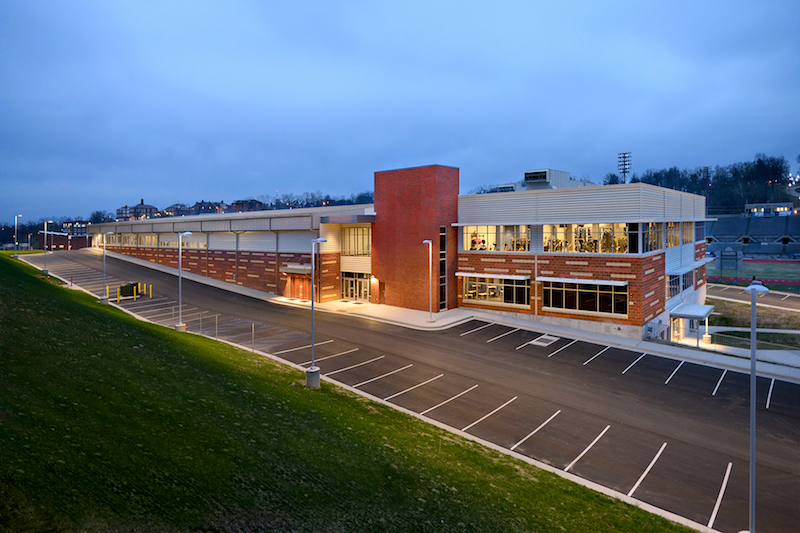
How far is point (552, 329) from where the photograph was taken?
32.3m

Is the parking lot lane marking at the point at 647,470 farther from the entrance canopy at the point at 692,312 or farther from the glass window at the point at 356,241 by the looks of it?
the glass window at the point at 356,241

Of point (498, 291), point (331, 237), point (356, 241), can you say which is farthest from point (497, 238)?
point (331, 237)

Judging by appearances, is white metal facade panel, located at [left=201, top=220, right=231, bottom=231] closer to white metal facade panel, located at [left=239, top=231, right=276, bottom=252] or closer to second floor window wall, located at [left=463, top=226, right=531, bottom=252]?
white metal facade panel, located at [left=239, top=231, right=276, bottom=252]

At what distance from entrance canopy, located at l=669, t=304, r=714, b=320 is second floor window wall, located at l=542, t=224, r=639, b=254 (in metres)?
7.33

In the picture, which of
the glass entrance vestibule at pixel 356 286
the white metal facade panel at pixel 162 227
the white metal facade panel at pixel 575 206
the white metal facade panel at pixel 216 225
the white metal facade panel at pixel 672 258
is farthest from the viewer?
the white metal facade panel at pixel 162 227

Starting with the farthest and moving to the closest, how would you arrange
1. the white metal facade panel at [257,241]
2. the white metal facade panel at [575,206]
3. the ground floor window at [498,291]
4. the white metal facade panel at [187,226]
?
1. the white metal facade panel at [187,226]
2. the white metal facade panel at [257,241]
3. the ground floor window at [498,291]
4. the white metal facade panel at [575,206]

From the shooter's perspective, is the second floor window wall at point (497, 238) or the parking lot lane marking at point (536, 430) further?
the second floor window wall at point (497, 238)

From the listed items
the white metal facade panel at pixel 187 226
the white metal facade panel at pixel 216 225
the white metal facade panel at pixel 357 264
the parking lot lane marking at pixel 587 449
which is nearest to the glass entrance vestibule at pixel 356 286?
the white metal facade panel at pixel 357 264

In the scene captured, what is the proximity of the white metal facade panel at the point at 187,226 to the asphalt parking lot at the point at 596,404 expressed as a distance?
84.0 feet

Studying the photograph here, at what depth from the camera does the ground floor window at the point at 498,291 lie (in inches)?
1400

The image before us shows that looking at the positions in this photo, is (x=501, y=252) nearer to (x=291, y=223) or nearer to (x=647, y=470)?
(x=291, y=223)

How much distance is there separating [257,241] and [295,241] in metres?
6.17

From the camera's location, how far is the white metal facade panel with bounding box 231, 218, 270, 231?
46.1 metres

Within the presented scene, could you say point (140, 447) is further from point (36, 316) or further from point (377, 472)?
point (36, 316)
